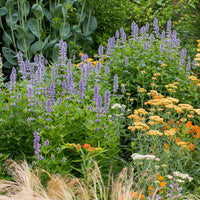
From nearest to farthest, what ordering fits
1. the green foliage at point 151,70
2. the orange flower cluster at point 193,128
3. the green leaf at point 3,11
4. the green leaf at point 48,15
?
the orange flower cluster at point 193,128
the green foliage at point 151,70
the green leaf at point 3,11
the green leaf at point 48,15

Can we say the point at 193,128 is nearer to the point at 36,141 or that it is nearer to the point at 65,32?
the point at 36,141

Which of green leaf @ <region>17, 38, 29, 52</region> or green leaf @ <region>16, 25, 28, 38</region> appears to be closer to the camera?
green leaf @ <region>16, 25, 28, 38</region>

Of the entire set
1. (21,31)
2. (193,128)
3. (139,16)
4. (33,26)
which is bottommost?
(193,128)

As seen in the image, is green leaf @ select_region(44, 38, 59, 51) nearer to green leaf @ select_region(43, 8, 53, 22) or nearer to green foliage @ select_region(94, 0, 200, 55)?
green leaf @ select_region(43, 8, 53, 22)

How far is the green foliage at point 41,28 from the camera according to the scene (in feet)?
19.6

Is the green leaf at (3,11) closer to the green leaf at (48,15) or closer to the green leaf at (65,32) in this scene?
the green leaf at (48,15)

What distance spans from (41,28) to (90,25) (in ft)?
3.42

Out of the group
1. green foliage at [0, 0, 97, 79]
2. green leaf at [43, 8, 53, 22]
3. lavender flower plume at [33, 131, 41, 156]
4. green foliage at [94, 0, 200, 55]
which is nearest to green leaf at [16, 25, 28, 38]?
green foliage at [0, 0, 97, 79]

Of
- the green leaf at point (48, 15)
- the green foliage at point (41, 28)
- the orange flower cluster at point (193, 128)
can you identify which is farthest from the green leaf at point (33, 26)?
the orange flower cluster at point (193, 128)

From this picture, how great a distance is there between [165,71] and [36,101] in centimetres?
229

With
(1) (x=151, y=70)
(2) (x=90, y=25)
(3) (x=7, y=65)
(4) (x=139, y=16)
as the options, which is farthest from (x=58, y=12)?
(1) (x=151, y=70)

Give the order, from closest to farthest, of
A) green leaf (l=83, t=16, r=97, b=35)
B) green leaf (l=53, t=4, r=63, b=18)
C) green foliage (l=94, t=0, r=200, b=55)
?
1. green leaf (l=53, t=4, r=63, b=18)
2. green leaf (l=83, t=16, r=97, b=35)
3. green foliage (l=94, t=0, r=200, b=55)

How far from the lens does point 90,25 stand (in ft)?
21.5

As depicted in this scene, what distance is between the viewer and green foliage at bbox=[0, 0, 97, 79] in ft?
19.6
